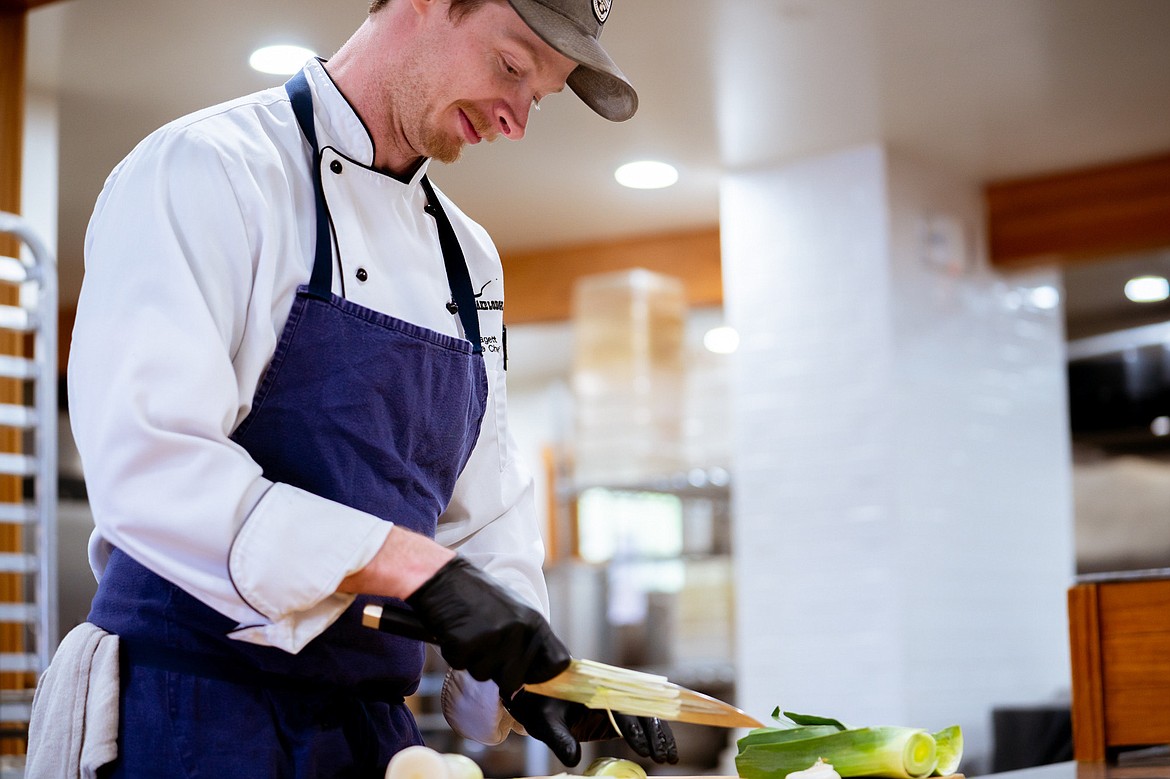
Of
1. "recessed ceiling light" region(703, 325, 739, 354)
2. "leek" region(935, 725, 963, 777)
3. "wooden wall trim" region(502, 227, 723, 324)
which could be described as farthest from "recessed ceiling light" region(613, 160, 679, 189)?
"leek" region(935, 725, 963, 777)

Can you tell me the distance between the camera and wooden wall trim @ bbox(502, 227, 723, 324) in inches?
253

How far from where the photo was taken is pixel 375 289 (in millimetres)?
1610

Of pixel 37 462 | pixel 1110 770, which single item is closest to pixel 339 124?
pixel 1110 770

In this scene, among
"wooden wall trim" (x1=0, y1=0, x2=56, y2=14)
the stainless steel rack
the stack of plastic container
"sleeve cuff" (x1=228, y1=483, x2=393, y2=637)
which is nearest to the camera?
"sleeve cuff" (x1=228, y1=483, x2=393, y2=637)

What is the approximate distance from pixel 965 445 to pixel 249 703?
446 centimetres

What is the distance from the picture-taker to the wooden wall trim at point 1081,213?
549 centimetres

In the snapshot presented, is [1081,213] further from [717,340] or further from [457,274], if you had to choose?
[457,274]

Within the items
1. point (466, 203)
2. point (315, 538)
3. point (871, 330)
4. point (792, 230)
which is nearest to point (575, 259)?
point (466, 203)

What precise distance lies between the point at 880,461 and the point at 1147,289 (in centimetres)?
211

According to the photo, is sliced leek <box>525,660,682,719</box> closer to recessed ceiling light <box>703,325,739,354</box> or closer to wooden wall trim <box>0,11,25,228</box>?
wooden wall trim <box>0,11,25,228</box>

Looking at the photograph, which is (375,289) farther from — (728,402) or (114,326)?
(728,402)

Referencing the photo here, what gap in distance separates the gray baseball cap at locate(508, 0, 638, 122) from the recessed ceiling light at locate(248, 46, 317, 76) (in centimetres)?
283

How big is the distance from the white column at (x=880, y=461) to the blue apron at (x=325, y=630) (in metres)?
3.73

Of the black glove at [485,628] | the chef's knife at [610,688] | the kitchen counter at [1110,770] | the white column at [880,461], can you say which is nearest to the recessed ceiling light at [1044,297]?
the white column at [880,461]
